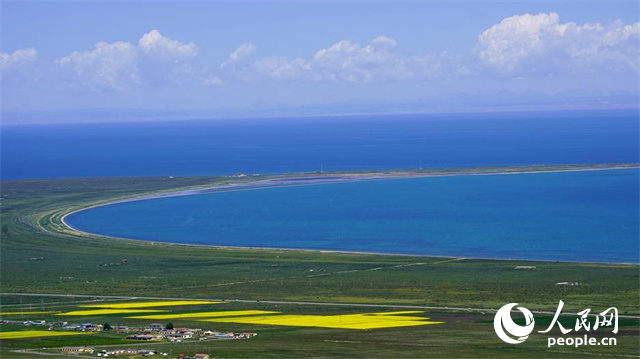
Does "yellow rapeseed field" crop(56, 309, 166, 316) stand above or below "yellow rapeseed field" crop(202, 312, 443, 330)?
above

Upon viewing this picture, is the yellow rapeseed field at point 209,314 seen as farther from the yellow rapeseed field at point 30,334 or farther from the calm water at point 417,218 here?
the calm water at point 417,218

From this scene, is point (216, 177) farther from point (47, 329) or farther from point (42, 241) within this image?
point (47, 329)

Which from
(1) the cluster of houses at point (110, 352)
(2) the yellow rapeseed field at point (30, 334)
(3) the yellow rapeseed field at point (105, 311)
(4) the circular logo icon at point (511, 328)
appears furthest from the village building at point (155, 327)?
(4) the circular logo icon at point (511, 328)

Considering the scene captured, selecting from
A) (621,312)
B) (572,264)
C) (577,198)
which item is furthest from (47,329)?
(577,198)

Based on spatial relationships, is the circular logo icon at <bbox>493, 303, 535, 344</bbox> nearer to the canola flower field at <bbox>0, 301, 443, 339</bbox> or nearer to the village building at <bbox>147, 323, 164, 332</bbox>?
the canola flower field at <bbox>0, 301, 443, 339</bbox>

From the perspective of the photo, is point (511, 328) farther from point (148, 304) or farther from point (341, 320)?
point (148, 304)

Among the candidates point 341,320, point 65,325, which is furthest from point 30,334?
point 341,320

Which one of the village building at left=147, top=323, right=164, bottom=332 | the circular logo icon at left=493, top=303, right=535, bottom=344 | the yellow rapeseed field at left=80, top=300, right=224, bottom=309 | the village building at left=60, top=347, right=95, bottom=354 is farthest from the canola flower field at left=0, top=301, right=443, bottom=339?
the village building at left=60, top=347, right=95, bottom=354
